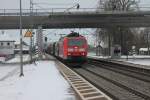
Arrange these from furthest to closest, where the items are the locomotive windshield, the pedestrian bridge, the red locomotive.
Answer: the pedestrian bridge
the locomotive windshield
the red locomotive

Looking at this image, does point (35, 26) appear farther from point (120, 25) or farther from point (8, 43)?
point (8, 43)

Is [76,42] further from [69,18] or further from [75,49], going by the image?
[69,18]

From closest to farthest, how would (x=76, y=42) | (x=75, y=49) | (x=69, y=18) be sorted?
(x=75, y=49) < (x=76, y=42) < (x=69, y=18)

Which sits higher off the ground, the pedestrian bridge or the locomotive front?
the pedestrian bridge

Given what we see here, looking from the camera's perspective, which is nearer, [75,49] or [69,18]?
[75,49]

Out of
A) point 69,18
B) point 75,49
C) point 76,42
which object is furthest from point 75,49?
point 69,18

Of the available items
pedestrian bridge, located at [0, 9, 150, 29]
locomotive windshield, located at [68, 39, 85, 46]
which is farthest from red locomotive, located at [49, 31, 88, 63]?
pedestrian bridge, located at [0, 9, 150, 29]

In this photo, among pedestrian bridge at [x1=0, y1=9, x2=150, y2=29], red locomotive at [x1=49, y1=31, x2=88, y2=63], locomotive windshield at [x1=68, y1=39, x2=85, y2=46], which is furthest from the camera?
pedestrian bridge at [x1=0, y1=9, x2=150, y2=29]

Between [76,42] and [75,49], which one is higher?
[76,42]

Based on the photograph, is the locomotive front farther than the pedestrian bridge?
No

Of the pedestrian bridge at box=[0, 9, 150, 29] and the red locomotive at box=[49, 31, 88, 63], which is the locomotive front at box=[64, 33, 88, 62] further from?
the pedestrian bridge at box=[0, 9, 150, 29]

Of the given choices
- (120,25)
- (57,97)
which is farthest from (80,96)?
(120,25)

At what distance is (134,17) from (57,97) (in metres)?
49.4

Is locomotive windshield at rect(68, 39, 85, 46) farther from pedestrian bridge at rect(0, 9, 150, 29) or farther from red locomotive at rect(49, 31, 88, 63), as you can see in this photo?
pedestrian bridge at rect(0, 9, 150, 29)
